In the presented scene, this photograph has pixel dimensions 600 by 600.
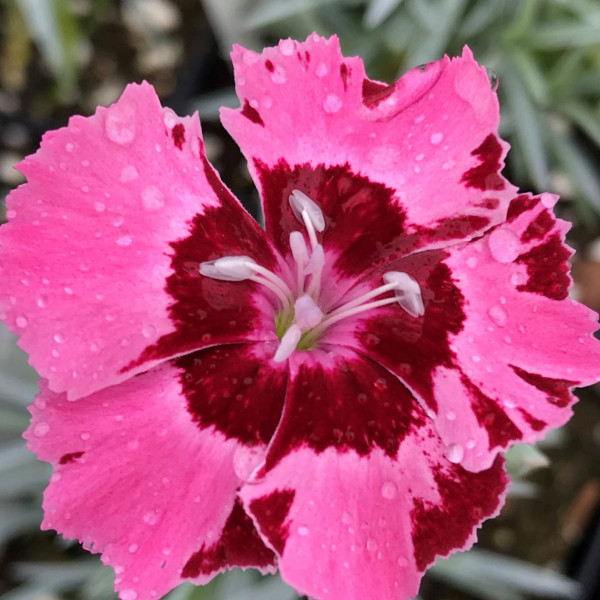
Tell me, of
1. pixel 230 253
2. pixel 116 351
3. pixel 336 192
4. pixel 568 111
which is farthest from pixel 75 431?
pixel 568 111

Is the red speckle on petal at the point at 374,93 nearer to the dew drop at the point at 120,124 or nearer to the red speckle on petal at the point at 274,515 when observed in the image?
the dew drop at the point at 120,124

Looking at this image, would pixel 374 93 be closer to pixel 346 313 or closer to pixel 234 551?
pixel 346 313

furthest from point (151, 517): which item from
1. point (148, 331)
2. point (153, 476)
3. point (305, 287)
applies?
point (305, 287)

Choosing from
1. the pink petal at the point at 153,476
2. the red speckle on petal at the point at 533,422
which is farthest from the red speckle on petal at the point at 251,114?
the red speckle on petal at the point at 533,422

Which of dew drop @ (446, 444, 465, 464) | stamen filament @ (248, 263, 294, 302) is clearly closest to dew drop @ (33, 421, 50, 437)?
stamen filament @ (248, 263, 294, 302)

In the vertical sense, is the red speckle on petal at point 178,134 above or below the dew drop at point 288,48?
below

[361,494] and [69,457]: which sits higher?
[69,457]
